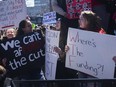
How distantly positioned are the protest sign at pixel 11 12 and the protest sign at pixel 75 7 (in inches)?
37.3

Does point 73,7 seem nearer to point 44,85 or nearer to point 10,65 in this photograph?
point 10,65

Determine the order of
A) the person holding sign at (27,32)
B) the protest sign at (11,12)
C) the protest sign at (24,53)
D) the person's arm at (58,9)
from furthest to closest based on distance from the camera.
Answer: the protest sign at (11,12) → the person's arm at (58,9) → the person holding sign at (27,32) → the protest sign at (24,53)

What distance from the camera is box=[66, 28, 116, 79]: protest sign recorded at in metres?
4.69

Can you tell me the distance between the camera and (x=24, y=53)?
232 inches

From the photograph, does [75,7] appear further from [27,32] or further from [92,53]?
[92,53]

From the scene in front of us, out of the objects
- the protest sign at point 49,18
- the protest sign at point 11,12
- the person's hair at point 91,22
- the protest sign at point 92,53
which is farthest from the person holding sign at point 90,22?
the protest sign at point 49,18

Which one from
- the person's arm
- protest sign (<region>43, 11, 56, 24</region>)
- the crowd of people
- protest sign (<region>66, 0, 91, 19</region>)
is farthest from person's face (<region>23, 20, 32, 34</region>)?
protest sign (<region>43, 11, 56, 24</region>)

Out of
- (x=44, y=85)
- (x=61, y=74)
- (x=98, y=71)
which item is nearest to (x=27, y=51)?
(x=61, y=74)

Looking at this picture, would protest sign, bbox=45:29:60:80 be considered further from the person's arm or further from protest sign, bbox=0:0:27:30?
protest sign, bbox=0:0:27:30

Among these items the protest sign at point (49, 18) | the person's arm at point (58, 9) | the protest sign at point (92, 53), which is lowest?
the protest sign at point (49, 18)

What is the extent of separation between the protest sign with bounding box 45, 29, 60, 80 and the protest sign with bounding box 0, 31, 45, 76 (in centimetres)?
19

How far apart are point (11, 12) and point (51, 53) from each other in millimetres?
2052

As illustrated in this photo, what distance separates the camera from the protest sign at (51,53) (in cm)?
562

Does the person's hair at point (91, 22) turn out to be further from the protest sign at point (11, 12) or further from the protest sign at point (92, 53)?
the protest sign at point (11, 12)
